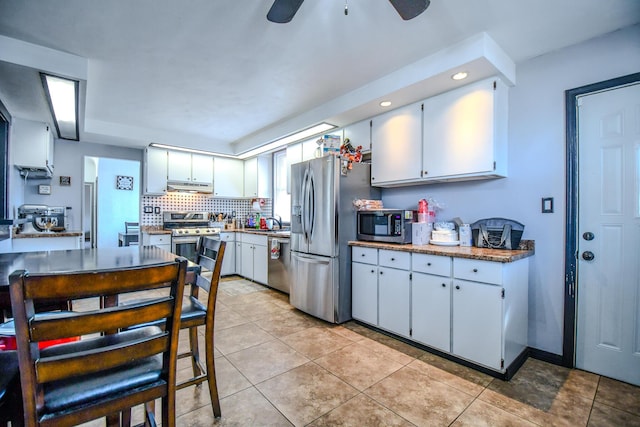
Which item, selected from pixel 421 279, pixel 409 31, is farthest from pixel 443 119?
pixel 421 279

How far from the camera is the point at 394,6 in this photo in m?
1.52

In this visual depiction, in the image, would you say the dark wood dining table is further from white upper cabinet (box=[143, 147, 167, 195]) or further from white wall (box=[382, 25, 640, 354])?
white upper cabinet (box=[143, 147, 167, 195])

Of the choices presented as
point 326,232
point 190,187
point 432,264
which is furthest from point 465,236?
point 190,187

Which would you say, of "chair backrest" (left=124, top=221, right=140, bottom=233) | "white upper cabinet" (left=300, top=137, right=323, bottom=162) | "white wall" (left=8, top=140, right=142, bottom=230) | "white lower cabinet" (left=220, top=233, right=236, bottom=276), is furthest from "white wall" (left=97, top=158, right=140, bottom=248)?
"white upper cabinet" (left=300, top=137, right=323, bottom=162)

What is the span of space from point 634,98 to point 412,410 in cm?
258

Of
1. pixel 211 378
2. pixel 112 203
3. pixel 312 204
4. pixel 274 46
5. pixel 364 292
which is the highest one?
pixel 274 46

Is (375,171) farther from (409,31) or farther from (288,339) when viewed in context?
(288,339)

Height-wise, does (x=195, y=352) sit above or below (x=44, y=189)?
below

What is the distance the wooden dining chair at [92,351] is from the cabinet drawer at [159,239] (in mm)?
3844

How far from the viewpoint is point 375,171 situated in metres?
3.27

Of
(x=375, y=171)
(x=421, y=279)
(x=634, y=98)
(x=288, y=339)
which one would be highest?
(x=634, y=98)

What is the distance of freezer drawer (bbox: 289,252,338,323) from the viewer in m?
3.06

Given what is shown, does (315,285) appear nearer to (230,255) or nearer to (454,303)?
(454,303)

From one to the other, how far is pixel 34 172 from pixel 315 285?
419 cm
